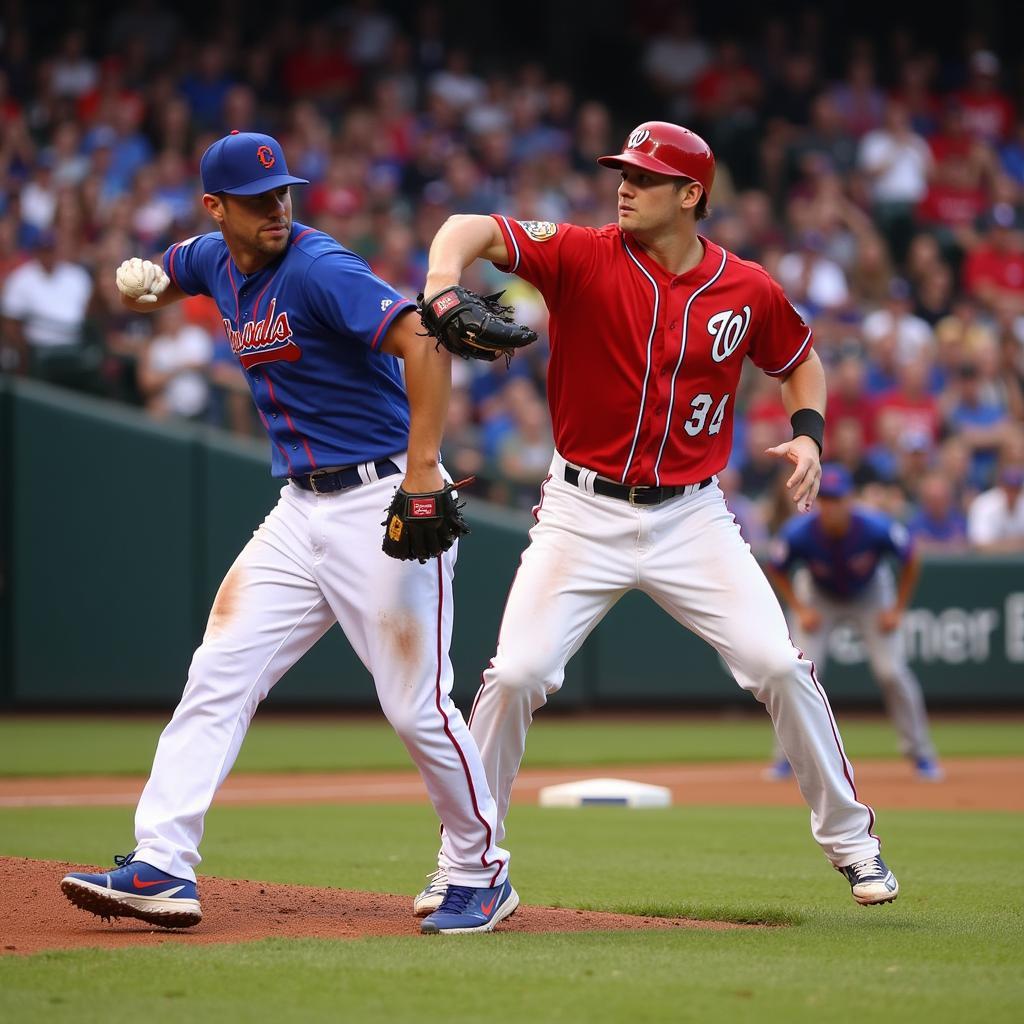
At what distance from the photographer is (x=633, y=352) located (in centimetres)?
505

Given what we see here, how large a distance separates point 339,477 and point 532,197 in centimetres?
1151

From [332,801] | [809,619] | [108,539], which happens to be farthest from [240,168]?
[108,539]

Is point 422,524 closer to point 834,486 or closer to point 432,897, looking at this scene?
point 432,897

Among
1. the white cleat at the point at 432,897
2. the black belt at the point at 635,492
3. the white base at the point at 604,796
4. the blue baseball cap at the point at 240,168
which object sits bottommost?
the white base at the point at 604,796

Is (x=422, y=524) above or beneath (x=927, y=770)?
above

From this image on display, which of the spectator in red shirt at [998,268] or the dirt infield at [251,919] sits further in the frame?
the spectator in red shirt at [998,268]

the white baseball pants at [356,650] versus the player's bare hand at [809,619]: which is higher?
the white baseball pants at [356,650]

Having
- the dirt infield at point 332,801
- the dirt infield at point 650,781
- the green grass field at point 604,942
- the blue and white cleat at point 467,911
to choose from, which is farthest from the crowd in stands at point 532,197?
the blue and white cleat at point 467,911

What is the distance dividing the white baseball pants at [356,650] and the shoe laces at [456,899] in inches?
1.0

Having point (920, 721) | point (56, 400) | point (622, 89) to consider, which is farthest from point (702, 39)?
point (920, 721)

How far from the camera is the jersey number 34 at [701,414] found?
512 centimetres

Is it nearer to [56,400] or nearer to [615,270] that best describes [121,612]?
[56,400]

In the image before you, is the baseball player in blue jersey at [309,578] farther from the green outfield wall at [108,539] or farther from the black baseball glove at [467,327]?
the green outfield wall at [108,539]

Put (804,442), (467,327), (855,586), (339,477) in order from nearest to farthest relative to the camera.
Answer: (467,327) → (339,477) → (804,442) → (855,586)
